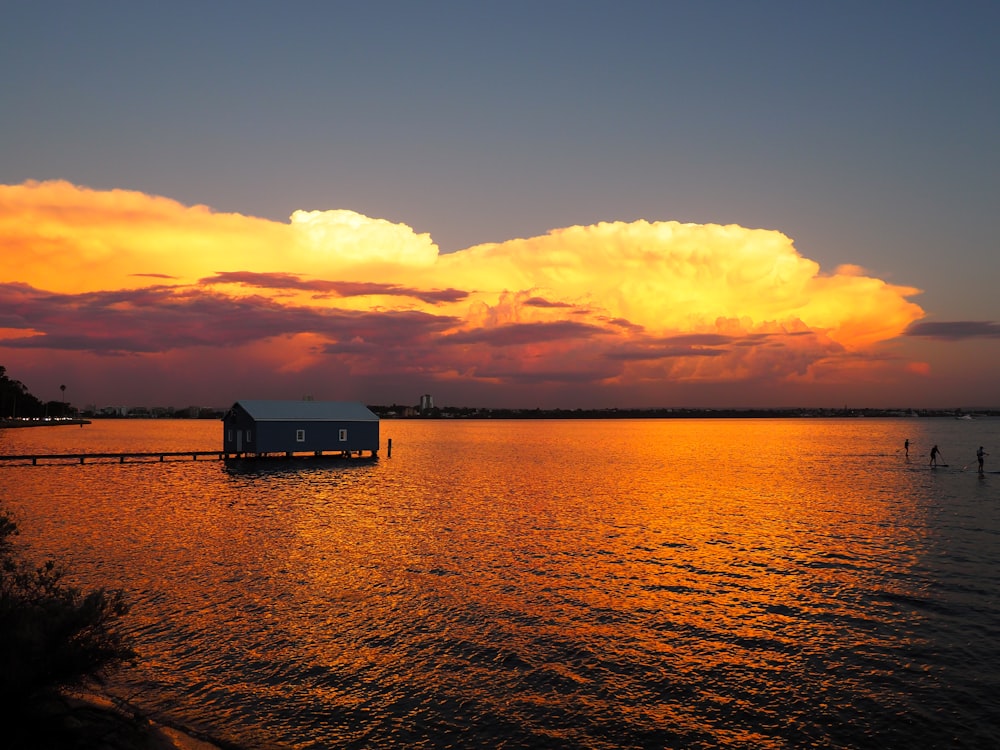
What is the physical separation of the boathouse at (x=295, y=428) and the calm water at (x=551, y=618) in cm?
2828

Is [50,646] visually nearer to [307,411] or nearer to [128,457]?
[307,411]

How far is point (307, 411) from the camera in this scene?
8631cm

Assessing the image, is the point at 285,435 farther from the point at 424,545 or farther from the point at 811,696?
the point at 811,696

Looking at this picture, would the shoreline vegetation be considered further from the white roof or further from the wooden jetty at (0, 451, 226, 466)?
the wooden jetty at (0, 451, 226, 466)

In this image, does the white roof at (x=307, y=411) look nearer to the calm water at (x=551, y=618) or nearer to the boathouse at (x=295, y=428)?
the boathouse at (x=295, y=428)

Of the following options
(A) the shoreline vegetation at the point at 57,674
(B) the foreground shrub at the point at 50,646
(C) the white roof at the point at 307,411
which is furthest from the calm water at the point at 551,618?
(C) the white roof at the point at 307,411

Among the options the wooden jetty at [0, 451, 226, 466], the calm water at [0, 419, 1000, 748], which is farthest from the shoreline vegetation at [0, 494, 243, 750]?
the wooden jetty at [0, 451, 226, 466]

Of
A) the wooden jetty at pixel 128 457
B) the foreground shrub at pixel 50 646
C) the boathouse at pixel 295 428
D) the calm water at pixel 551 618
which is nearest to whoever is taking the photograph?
the foreground shrub at pixel 50 646

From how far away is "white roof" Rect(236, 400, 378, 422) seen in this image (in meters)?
82.8

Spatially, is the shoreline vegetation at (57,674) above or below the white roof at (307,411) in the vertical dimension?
below

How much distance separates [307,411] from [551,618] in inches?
2682

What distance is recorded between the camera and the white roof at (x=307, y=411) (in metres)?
82.8

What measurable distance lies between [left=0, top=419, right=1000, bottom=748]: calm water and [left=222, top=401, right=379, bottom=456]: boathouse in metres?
28.3

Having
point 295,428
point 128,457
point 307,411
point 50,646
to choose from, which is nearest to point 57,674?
point 50,646
